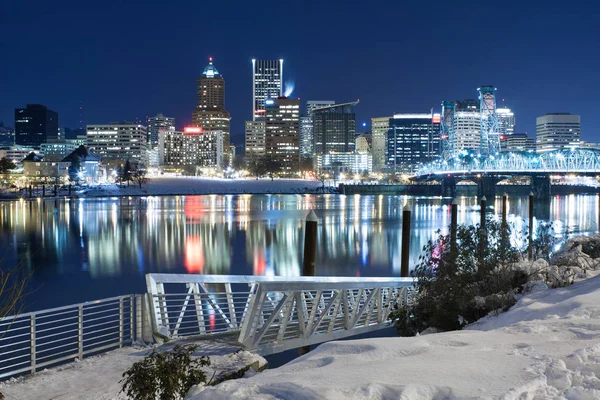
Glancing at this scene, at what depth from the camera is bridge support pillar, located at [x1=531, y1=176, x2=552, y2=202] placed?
96.2m

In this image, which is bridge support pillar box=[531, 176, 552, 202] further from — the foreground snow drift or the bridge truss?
the foreground snow drift

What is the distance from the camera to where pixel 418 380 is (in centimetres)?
465

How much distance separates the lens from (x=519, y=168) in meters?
116

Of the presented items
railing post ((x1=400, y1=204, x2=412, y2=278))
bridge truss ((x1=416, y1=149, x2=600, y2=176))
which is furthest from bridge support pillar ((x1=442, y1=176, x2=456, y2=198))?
railing post ((x1=400, y1=204, x2=412, y2=278))

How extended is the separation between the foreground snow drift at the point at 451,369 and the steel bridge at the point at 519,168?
296ft

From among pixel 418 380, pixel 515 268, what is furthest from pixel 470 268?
pixel 418 380

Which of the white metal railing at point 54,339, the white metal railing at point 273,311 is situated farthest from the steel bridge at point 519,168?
the white metal railing at point 54,339

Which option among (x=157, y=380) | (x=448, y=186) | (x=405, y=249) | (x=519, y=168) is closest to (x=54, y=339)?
(x=157, y=380)

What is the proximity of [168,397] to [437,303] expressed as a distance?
6581 millimetres

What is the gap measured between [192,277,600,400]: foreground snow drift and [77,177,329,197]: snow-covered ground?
104 meters

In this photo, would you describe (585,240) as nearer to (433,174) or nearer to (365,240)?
(365,240)

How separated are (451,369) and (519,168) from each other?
391 feet

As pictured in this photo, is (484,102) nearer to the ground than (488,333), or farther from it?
farther from it

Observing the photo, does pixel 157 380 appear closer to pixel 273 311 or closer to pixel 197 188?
pixel 273 311
